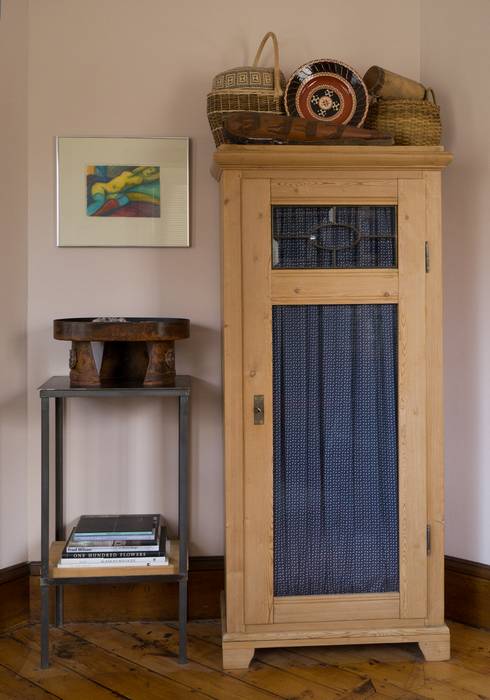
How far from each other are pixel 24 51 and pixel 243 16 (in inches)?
34.6

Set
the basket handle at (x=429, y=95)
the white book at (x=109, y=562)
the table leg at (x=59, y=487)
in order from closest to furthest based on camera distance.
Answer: the white book at (x=109, y=562) < the basket handle at (x=429, y=95) < the table leg at (x=59, y=487)

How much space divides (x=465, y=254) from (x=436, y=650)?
1.48 meters

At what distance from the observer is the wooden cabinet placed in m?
2.56

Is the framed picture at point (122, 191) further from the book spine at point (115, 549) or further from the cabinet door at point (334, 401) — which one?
the book spine at point (115, 549)

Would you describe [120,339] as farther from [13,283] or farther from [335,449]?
[335,449]

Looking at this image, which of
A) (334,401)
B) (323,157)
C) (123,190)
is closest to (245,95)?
(323,157)

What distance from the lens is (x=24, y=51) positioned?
9.61 feet

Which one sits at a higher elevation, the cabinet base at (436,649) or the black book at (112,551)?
the black book at (112,551)

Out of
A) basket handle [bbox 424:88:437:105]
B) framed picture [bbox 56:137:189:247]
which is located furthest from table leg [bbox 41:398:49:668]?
basket handle [bbox 424:88:437:105]

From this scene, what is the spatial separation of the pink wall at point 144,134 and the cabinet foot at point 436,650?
0.88m

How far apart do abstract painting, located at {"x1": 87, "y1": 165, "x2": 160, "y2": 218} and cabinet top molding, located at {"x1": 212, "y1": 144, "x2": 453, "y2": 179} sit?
52 cm

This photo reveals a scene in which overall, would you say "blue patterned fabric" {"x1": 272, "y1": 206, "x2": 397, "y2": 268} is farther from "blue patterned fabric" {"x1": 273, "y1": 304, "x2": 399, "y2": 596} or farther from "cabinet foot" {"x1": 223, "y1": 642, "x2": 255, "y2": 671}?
"cabinet foot" {"x1": 223, "y1": 642, "x2": 255, "y2": 671}

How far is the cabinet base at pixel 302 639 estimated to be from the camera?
2.58 metres

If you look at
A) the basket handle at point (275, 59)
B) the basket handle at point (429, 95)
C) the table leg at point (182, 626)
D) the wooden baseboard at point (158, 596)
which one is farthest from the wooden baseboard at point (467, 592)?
the basket handle at point (275, 59)
